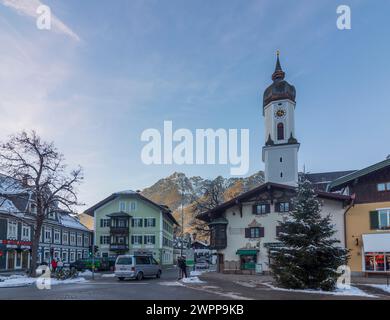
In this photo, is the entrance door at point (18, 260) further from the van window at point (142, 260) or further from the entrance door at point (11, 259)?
the van window at point (142, 260)

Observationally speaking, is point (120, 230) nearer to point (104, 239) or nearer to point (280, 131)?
point (104, 239)

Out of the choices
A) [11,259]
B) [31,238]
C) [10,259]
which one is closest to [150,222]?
[31,238]

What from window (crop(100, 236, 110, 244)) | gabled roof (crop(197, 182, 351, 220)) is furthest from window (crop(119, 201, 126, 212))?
gabled roof (crop(197, 182, 351, 220))

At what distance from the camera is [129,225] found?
6384cm

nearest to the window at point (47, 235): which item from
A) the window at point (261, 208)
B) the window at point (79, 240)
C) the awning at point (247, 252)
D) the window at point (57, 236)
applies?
the window at point (57, 236)

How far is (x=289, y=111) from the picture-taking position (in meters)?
61.8

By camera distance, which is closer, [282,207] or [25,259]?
[282,207]

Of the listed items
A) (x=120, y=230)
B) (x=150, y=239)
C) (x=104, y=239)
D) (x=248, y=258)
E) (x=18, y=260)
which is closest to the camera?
(x=248, y=258)

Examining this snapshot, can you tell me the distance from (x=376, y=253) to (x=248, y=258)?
11.7 m

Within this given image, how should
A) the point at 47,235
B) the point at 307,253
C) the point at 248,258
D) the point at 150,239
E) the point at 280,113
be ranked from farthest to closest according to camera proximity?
1. the point at 150,239
2. the point at 280,113
3. the point at 47,235
4. the point at 248,258
5. the point at 307,253

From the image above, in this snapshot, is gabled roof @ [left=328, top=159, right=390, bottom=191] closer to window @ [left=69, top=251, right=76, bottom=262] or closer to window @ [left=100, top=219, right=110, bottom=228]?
window @ [left=100, top=219, right=110, bottom=228]

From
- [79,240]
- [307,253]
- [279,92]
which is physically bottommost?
[79,240]
